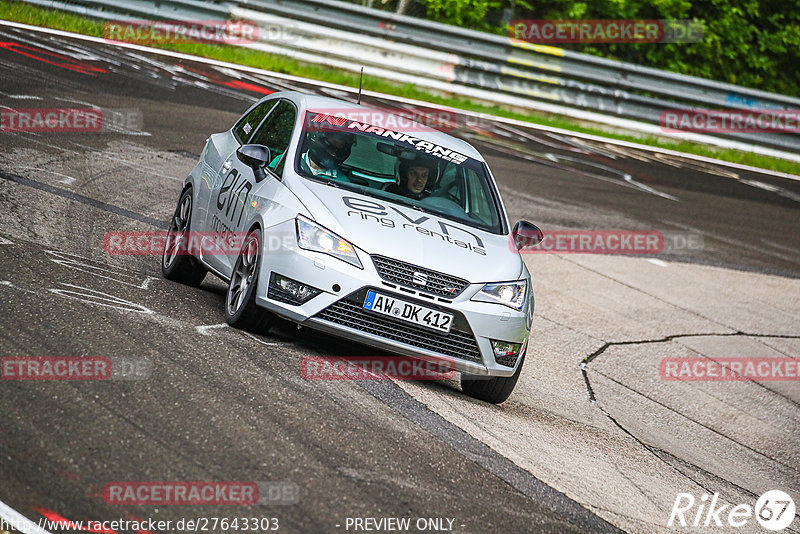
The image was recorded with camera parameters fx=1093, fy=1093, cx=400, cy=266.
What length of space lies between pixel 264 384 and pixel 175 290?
2194 mm

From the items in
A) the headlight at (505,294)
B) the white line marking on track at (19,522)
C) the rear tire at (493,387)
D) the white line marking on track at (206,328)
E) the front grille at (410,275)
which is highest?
the front grille at (410,275)

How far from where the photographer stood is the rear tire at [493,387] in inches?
287

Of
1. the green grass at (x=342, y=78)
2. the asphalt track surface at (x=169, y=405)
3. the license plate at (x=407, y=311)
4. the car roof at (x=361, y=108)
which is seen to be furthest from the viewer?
the green grass at (x=342, y=78)

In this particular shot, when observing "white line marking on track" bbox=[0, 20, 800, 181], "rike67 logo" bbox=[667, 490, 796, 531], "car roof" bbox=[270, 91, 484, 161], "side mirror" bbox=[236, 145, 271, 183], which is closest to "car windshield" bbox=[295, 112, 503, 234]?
"car roof" bbox=[270, 91, 484, 161]

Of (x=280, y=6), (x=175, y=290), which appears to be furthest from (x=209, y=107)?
(x=175, y=290)

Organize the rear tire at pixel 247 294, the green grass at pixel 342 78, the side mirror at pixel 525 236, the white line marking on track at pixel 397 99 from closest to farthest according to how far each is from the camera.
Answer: the rear tire at pixel 247 294 < the side mirror at pixel 525 236 < the white line marking on track at pixel 397 99 < the green grass at pixel 342 78

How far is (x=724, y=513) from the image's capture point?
250 inches

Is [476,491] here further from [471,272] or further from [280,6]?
[280,6]

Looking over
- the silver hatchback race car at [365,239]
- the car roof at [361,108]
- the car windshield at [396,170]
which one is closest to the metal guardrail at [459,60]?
the car roof at [361,108]

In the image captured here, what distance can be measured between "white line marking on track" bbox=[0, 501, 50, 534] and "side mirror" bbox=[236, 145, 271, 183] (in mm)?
3722

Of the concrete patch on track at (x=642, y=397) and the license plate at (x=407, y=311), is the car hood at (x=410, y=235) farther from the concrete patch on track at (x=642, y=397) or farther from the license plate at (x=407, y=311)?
the concrete patch on track at (x=642, y=397)

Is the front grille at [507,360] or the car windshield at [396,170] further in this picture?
the car windshield at [396,170]

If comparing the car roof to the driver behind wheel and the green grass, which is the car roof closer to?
the driver behind wheel

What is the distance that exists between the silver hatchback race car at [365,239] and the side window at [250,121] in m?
0.02
